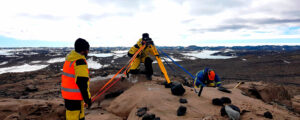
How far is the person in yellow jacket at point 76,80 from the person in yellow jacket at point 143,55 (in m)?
3.28

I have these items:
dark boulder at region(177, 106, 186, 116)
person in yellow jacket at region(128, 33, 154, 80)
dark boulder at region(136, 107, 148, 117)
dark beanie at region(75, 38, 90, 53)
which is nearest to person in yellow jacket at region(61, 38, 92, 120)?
dark beanie at region(75, 38, 90, 53)

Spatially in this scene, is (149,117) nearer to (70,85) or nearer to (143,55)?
(70,85)

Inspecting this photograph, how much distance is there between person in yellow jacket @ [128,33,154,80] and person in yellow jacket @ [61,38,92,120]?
10.8 ft

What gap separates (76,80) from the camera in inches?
105

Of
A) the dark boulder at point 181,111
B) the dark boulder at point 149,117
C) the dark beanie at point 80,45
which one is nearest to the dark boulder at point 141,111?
the dark boulder at point 149,117

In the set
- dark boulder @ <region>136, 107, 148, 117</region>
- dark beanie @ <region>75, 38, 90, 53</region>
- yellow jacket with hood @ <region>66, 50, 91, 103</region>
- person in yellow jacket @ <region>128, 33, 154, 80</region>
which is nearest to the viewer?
yellow jacket with hood @ <region>66, 50, 91, 103</region>

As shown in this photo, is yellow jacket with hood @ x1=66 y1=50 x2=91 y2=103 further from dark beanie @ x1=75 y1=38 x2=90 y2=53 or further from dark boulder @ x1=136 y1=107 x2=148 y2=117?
dark boulder @ x1=136 y1=107 x2=148 y2=117

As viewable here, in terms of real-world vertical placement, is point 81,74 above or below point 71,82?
above

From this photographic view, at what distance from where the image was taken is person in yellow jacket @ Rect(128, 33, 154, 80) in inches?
234

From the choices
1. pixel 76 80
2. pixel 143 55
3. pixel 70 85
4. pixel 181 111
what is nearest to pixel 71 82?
pixel 70 85

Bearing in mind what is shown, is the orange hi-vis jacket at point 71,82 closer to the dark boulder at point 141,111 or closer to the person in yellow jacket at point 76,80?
the person in yellow jacket at point 76,80

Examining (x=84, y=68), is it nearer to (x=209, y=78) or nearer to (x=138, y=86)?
(x=138, y=86)

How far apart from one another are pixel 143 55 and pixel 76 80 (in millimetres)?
3973

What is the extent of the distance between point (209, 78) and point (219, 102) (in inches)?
108
